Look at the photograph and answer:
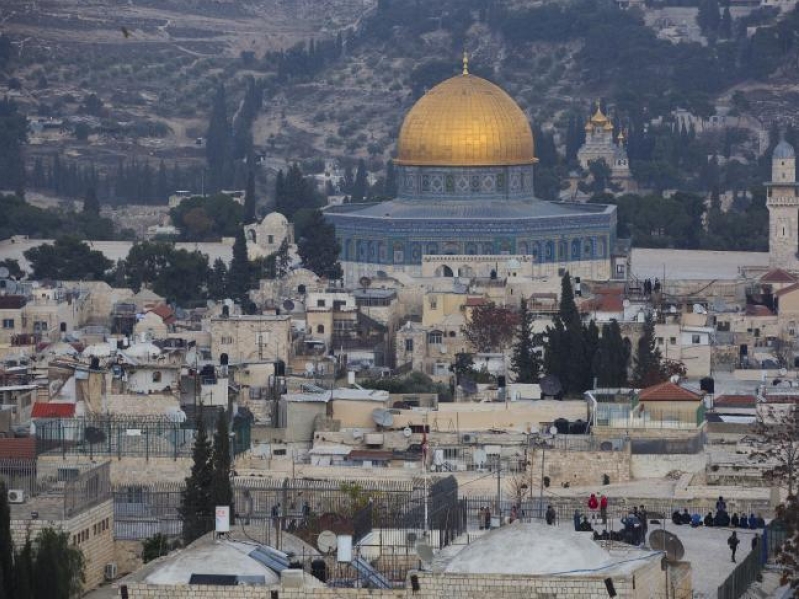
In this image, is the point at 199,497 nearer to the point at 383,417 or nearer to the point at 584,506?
the point at 584,506

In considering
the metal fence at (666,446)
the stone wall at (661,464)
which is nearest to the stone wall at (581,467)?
the stone wall at (661,464)

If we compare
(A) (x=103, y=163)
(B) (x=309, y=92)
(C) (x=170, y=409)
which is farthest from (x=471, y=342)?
(B) (x=309, y=92)

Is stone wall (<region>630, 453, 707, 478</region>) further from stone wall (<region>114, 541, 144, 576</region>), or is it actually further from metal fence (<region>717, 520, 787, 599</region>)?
stone wall (<region>114, 541, 144, 576</region>)

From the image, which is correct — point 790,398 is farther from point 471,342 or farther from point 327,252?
point 327,252

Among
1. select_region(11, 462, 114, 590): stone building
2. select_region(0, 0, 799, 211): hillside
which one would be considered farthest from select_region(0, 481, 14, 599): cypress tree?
select_region(0, 0, 799, 211): hillside

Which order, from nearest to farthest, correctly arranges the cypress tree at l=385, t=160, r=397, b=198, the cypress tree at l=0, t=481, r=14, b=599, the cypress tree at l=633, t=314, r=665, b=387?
the cypress tree at l=0, t=481, r=14, b=599, the cypress tree at l=633, t=314, r=665, b=387, the cypress tree at l=385, t=160, r=397, b=198

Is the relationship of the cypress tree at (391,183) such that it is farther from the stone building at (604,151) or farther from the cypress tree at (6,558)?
the cypress tree at (6,558)
